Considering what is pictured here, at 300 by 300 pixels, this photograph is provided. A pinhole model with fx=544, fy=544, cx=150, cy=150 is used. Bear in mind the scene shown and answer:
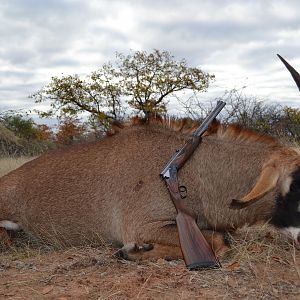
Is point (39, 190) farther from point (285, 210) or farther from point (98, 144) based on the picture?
point (285, 210)

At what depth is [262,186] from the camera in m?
4.09

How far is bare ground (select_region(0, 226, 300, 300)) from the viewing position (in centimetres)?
324

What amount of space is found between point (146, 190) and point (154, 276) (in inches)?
41.1

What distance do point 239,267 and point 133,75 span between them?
31.1 metres

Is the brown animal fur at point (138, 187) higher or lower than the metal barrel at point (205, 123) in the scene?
lower

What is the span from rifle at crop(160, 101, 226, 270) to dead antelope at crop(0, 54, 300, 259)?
0.38ft

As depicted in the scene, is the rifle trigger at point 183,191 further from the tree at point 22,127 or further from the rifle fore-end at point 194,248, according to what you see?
the tree at point 22,127

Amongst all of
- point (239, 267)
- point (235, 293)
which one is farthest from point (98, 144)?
point (235, 293)

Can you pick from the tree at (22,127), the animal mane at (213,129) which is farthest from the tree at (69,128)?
the animal mane at (213,129)

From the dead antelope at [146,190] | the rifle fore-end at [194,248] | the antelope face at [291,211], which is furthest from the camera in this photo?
the dead antelope at [146,190]

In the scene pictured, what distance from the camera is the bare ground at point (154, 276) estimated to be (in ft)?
10.6

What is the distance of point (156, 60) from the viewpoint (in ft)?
113

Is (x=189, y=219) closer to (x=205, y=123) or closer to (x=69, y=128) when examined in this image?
(x=205, y=123)

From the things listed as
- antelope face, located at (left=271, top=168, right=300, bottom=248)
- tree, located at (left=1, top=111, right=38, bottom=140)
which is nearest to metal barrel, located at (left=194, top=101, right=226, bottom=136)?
antelope face, located at (left=271, top=168, right=300, bottom=248)
